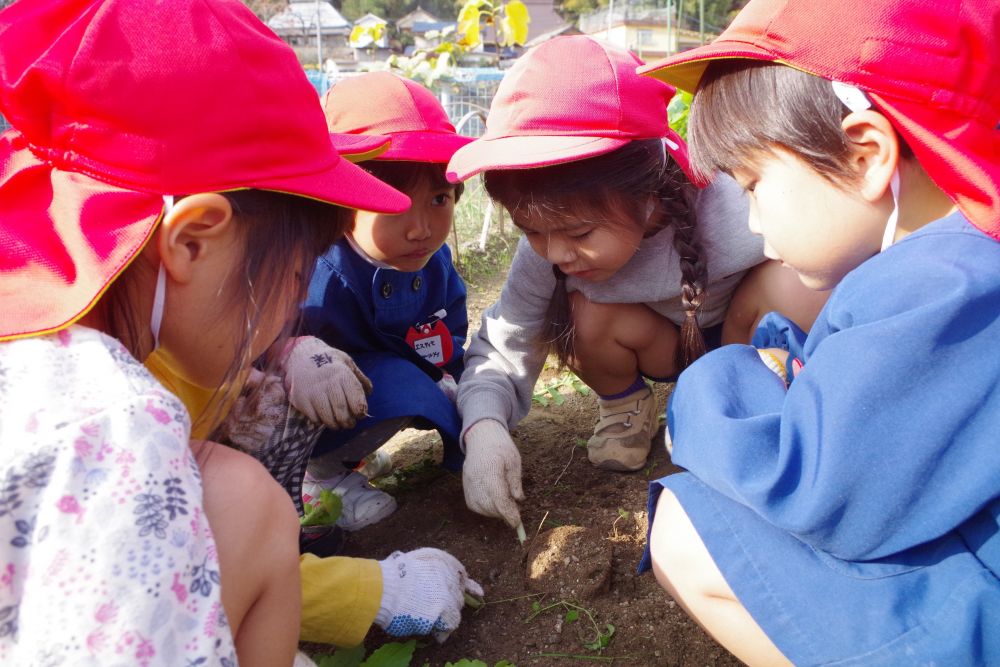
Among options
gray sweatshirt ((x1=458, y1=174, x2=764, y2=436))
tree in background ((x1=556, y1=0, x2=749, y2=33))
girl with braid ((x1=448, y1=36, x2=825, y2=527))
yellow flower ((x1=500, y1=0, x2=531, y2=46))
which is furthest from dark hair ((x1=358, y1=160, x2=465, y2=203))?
tree in background ((x1=556, y1=0, x2=749, y2=33))

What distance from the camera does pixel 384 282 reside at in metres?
2.17

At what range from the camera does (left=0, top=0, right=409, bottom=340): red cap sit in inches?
38.2

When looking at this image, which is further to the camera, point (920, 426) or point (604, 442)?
point (604, 442)

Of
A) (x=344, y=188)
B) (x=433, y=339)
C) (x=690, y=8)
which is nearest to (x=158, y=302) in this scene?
(x=344, y=188)

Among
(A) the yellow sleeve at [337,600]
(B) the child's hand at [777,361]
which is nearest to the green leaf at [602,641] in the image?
(A) the yellow sleeve at [337,600]

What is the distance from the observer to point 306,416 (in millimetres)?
1803

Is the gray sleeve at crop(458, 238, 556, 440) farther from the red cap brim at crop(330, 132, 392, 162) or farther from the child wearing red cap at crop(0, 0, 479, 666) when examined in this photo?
the child wearing red cap at crop(0, 0, 479, 666)

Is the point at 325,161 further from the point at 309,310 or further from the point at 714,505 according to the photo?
the point at 309,310

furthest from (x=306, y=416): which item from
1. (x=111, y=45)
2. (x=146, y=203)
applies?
(x=111, y=45)

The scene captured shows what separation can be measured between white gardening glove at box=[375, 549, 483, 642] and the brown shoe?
675 mm

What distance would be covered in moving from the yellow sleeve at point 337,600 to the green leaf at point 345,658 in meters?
0.02

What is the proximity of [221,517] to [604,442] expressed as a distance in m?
1.36

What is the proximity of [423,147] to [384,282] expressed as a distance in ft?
1.32

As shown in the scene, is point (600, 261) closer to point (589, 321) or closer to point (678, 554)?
point (589, 321)
